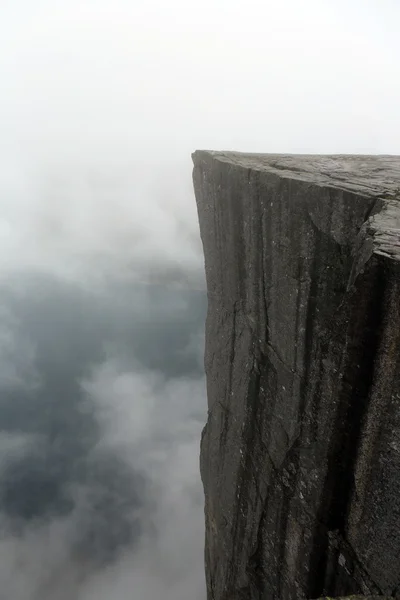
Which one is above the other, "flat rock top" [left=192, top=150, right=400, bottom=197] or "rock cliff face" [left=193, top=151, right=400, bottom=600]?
"flat rock top" [left=192, top=150, right=400, bottom=197]

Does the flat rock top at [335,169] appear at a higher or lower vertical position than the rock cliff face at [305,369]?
higher

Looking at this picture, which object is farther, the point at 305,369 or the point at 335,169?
the point at 335,169

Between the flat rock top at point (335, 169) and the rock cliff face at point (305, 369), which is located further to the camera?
the flat rock top at point (335, 169)

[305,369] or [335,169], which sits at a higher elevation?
[335,169]

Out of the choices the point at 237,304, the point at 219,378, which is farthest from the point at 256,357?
the point at 219,378
